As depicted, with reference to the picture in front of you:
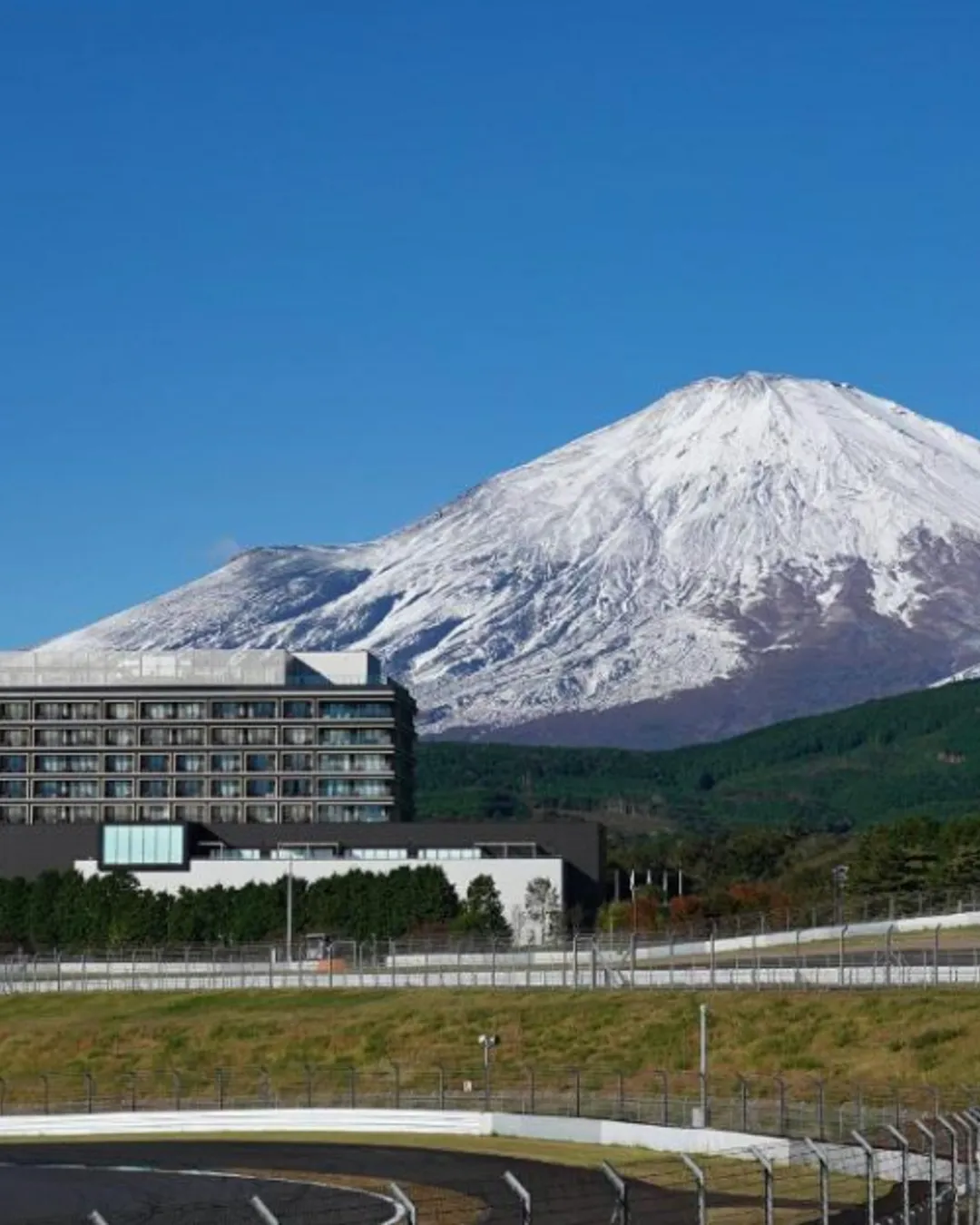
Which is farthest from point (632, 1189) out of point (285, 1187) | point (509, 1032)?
point (509, 1032)

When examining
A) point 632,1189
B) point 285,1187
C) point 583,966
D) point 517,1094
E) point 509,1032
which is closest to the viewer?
point 632,1189

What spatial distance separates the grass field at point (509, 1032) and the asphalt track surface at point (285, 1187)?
2300 centimetres

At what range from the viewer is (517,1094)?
351 feet

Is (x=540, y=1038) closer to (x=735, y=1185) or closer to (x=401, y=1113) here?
(x=401, y=1113)

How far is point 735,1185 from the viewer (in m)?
78.2

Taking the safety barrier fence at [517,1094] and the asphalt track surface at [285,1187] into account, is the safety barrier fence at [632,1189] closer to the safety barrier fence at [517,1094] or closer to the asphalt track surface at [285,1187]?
the asphalt track surface at [285,1187]

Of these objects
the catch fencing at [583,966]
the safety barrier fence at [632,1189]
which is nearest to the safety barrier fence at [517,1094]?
the safety barrier fence at [632,1189]

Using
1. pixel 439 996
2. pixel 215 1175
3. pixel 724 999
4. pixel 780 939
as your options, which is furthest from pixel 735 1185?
pixel 780 939

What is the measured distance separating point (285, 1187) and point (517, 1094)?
79.4 feet

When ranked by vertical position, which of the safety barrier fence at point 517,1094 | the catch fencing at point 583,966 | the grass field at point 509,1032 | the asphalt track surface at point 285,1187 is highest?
the catch fencing at point 583,966

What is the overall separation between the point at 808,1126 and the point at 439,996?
53.5 meters

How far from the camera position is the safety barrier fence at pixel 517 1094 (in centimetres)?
9050

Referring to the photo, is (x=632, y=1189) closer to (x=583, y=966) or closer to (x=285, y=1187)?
(x=285, y=1187)

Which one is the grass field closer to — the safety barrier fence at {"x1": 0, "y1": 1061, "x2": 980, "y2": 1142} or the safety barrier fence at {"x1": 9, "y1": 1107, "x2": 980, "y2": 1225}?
the safety barrier fence at {"x1": 0, "y1": 1061, "x2": 980, "y2": 1142}
